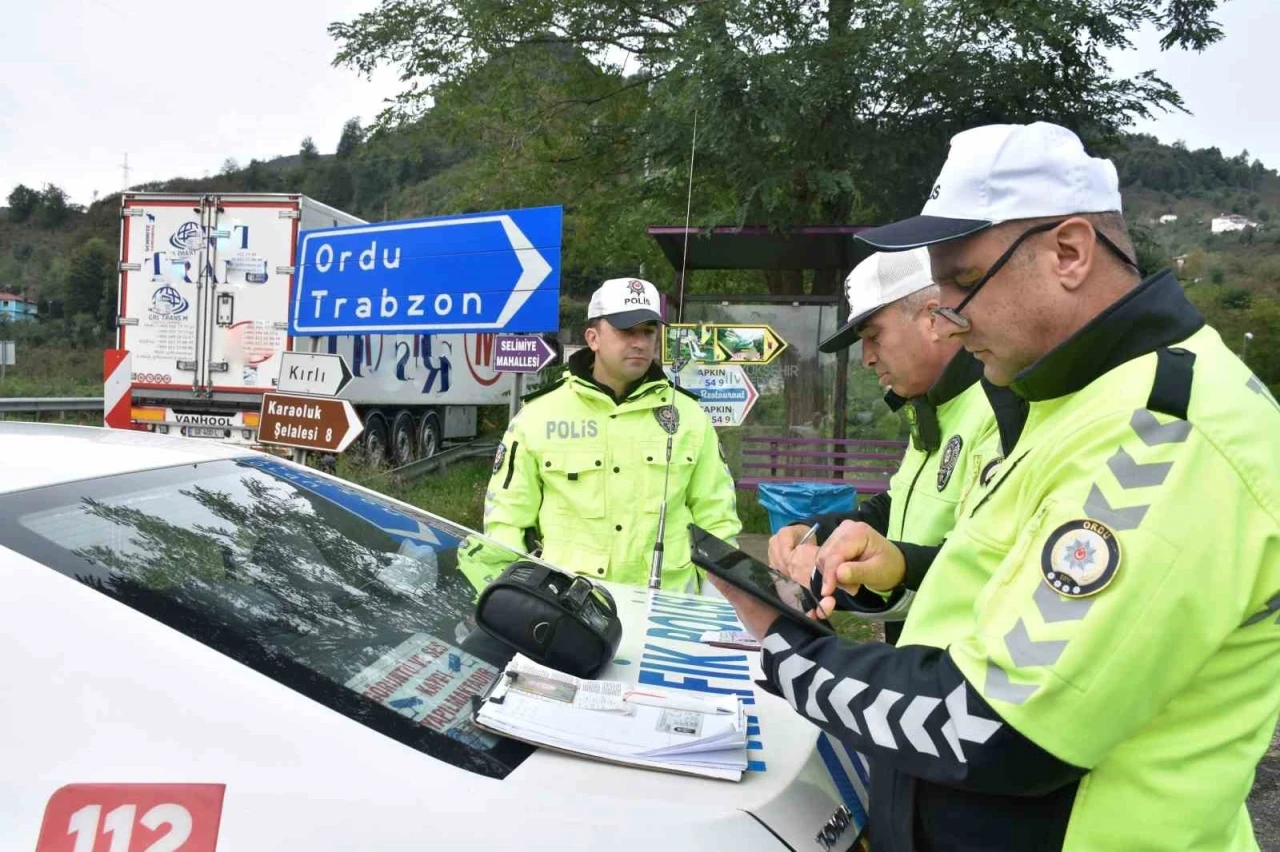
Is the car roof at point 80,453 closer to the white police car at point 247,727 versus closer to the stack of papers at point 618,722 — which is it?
the white police car at point 247,727

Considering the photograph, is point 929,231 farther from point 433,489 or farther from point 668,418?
point 433,489

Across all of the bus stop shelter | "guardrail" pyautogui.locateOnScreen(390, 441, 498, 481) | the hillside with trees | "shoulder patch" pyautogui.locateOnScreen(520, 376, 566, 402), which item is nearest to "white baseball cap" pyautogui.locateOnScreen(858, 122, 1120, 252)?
"shoulder patch" pyautogui.locateOnScreen(520, 376, 566, 402)

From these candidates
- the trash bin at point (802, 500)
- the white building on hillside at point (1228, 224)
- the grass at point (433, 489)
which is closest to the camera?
the trash bin at point (802, 500)

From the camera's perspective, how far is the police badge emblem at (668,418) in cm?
314

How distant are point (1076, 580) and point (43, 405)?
65.6 feet

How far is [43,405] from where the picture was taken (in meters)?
17.3

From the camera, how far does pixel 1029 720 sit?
1.01m

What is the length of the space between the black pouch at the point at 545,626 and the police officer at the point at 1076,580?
1.81ft

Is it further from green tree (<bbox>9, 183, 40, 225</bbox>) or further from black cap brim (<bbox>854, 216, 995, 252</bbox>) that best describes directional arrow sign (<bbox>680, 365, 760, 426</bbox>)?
green tree (<bbox>9, 183, 40, 225</bbox>)

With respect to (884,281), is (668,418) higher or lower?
lower

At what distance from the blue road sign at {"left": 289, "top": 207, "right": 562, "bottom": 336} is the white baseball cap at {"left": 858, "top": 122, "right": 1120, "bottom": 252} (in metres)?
4.41

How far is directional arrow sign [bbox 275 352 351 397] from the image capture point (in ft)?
17.9

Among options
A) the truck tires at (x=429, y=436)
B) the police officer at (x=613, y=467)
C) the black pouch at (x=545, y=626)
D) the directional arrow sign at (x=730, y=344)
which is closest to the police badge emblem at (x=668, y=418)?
the police officer at (x=613, y=467)

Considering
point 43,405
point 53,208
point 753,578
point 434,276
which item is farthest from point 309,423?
point 53,208
